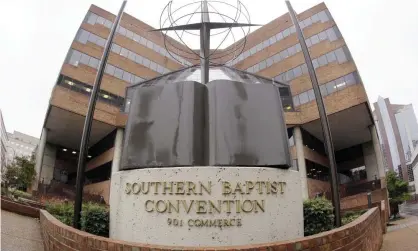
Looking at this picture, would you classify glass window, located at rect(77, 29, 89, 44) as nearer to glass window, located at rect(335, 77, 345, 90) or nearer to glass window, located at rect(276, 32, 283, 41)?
glass window, located at rect(276, 32, 283, 41)

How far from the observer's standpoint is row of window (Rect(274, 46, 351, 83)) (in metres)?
30.2

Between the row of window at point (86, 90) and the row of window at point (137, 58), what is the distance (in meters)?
5.64

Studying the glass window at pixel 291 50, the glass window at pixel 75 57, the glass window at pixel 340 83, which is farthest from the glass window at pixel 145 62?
the glass window at pixel 340 83

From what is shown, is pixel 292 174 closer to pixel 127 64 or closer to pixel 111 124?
pixel 111 124

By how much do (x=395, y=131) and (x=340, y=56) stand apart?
77.8 metres

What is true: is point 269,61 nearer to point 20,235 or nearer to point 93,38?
point 93,38

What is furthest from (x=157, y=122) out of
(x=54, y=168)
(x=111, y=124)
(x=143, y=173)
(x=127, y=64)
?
(x=54, y=168)

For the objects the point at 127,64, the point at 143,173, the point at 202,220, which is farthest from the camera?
the point at 127,64

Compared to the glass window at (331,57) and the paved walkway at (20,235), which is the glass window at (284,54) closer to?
the glass window at (331,57)

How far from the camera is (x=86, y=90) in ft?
97.8

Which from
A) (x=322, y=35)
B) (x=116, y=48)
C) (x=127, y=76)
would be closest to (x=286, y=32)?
(x=322, y=35)

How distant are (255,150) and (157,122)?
236cm

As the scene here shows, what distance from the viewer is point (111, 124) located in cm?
3017

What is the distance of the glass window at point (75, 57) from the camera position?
1212 inches
